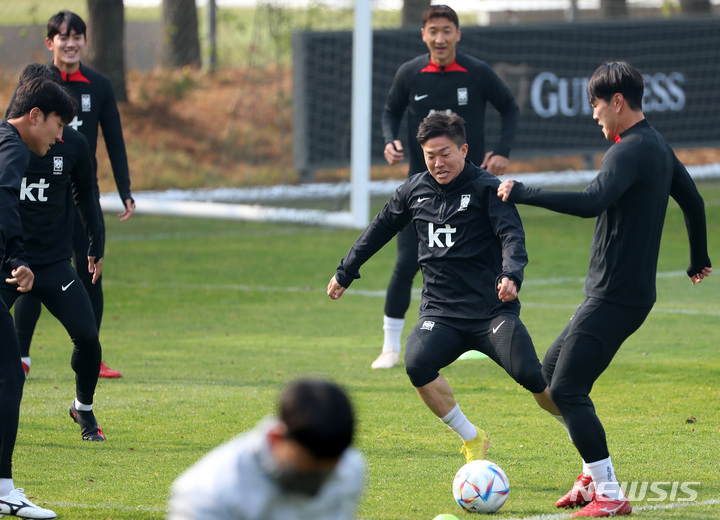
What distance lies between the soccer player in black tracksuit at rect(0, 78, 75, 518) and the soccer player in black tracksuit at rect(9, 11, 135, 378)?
2.18m

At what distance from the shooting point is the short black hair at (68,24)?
7.52 metres

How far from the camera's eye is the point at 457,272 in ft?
18.1

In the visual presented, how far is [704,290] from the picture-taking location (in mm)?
11281

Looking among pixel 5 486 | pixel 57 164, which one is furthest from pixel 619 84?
pixel 5 486

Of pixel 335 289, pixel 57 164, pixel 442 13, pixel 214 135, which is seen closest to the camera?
pixel 335 289

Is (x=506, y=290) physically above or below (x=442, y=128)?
below

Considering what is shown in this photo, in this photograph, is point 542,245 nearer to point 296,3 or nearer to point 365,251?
point 296,3

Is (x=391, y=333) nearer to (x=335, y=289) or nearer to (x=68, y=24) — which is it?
(x=335, y=289)

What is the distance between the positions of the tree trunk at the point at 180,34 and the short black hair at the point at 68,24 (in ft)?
52.9

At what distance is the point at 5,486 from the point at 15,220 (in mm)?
1188

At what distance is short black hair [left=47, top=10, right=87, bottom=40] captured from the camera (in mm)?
7523

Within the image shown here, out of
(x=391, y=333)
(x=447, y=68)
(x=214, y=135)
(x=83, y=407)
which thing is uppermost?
(x=447, y=68)

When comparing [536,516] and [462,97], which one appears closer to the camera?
[536,516]

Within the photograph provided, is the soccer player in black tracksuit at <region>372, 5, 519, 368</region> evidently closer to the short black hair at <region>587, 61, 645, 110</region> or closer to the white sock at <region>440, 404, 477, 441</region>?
the white sock at <region>440, 404, 477, 441</region>
